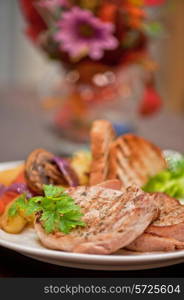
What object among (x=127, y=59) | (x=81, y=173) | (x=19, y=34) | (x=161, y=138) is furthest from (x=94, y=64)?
(x=19, y=34)

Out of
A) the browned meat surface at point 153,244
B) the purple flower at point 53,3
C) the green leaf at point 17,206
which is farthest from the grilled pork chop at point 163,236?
the purple flower at point 53,3

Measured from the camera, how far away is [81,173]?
2393 millimetres

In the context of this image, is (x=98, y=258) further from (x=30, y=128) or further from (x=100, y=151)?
(x=30, y=128)

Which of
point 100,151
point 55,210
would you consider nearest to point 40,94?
point 100,151

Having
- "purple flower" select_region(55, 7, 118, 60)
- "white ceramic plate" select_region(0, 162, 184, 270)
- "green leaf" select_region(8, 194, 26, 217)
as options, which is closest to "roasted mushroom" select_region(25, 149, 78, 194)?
"green leaf" select_region(8, 194, 26, 217)

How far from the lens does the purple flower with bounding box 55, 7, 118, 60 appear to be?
3.39 metres

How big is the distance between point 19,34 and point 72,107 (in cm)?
571

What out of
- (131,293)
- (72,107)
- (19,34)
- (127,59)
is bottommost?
(19,34)

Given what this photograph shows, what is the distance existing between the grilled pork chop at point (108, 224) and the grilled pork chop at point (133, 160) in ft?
1.87

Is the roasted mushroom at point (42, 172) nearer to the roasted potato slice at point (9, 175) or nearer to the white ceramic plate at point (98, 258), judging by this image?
the roasted potato slice at point (9, 175)

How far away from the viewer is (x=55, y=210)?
1749 mm

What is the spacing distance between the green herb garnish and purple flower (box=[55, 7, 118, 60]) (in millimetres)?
1146

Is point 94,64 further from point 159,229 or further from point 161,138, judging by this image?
point 159,229

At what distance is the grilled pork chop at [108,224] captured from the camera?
1.61m
